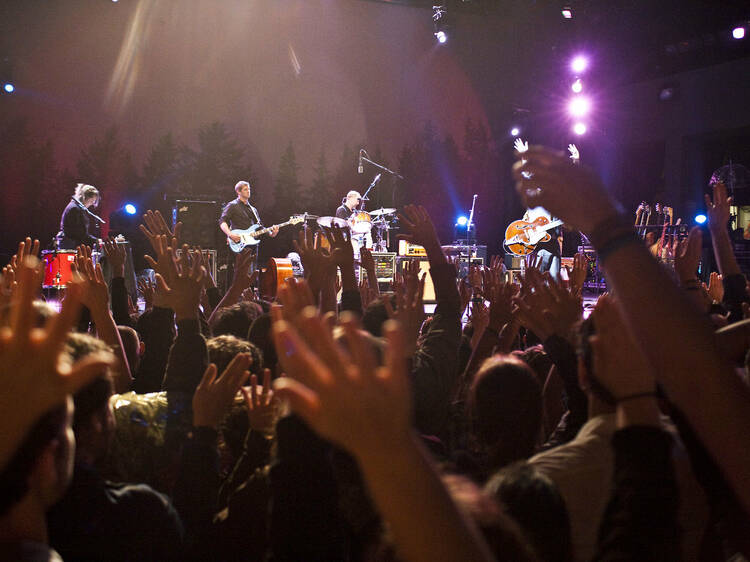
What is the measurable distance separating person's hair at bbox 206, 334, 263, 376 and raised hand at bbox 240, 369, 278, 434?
0.49 m

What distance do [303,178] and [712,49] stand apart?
33.3ft

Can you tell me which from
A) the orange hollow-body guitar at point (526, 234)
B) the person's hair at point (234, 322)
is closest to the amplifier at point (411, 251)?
the orange hollow-body guitar at point (526, 234)

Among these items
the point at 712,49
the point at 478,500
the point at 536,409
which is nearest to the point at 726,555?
the point at 536,409

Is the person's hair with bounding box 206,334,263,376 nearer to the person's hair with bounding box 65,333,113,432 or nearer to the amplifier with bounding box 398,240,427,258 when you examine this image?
the person's hair with bounding box 65,333,113,432

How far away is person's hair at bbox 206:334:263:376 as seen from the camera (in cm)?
220

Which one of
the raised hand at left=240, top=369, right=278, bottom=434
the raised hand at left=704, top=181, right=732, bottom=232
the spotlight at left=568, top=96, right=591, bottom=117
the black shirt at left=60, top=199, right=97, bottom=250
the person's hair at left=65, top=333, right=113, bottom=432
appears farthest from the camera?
the spotlight at left=568, top=96, right=591, bottom=117

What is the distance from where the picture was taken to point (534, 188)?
1.07 metres

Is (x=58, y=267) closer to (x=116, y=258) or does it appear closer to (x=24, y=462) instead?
(x=116, y=258)

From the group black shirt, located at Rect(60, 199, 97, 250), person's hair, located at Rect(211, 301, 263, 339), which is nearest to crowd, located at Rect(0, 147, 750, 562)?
person's hair, located at Rect(211, 301, 263, 339)

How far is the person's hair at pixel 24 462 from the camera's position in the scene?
0.81 metres

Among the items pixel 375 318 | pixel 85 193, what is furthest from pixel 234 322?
pixel 85 193

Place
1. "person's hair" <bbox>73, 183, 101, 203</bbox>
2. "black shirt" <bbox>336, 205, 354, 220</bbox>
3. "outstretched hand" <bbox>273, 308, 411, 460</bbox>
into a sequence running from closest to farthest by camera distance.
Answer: "outstretched hand" <bbox>273, 308, 411, 460</bbox> → "person's hair" <bbox>73, 183, 101, 203</bbox> → "black shirt" <bbox>336, 205, 354, 220</bbox>

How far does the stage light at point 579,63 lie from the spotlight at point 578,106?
92cm

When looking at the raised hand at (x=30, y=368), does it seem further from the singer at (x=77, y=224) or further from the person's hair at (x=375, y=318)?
the singer at (x=77, y=224)
